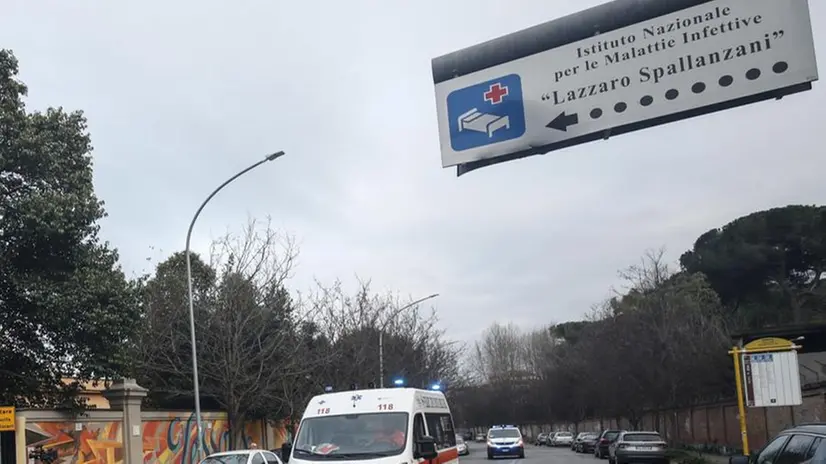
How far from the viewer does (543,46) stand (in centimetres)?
749

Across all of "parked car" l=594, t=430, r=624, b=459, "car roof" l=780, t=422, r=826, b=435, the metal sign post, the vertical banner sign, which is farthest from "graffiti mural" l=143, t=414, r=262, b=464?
"parked car" l=594, t=430, r=624, b=459

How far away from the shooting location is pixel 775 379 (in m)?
17.0

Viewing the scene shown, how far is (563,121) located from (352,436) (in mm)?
6855

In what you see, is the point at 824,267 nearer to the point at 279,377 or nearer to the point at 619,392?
the point at 619,392

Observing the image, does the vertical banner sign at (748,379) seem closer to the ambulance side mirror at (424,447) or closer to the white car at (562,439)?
the ambulance side mirror at (424,447)

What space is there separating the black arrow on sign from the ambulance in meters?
6.27

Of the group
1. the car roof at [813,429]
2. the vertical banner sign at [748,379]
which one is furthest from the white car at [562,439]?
the car roof at [813,429]

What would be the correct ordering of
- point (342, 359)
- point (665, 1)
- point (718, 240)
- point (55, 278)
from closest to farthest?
point (665, 1)
point (55, 278)
point (342, 359)
point (718, 240)

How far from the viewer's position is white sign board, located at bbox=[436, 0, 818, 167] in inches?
266

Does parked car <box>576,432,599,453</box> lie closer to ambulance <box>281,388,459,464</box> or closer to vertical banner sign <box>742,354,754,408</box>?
vertical banner sign <box>742,354,754,408</box>

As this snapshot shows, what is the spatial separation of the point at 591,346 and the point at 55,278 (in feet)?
123

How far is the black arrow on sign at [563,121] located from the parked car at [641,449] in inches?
994

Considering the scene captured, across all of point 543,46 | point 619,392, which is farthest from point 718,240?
point 543,46

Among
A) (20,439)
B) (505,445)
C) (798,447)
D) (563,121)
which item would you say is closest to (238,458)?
(20,439)
